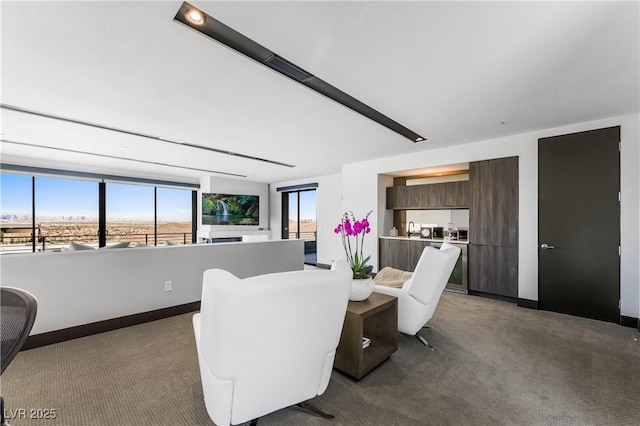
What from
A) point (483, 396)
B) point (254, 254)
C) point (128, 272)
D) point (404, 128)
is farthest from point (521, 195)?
point (128, 272)

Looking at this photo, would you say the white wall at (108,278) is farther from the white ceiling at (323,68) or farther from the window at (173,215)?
the window at (173,215)

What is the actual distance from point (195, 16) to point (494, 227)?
4395mm

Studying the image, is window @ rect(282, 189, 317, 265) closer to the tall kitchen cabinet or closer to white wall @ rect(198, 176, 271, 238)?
white wall @ rect(198, 176, 271, 238)

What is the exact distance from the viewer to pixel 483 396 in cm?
185

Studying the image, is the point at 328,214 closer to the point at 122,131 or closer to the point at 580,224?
the point at 122,131

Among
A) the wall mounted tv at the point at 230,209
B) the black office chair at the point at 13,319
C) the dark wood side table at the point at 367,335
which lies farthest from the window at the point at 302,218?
the black office chair at the point at 13,319

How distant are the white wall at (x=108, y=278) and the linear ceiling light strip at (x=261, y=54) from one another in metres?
2.48

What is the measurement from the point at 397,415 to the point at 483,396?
653 millimetres

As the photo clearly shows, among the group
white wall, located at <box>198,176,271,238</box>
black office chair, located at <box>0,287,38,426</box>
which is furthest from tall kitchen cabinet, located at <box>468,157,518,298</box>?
white wall, located at <box>198,176,271,238</box>

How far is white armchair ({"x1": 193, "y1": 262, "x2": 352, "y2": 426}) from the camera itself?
1.21 metres

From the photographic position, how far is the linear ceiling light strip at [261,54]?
1.66 metres

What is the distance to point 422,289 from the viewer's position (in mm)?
2459

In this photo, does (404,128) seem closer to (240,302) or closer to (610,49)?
(610,49)

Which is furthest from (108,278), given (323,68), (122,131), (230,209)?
(230,209)
